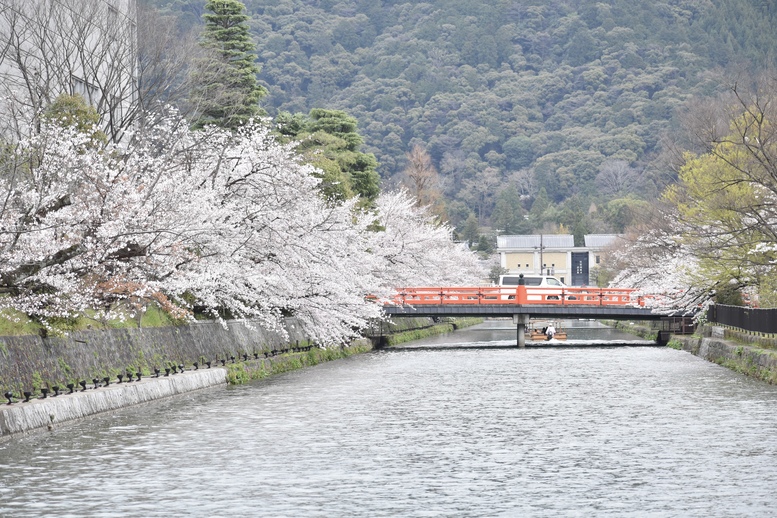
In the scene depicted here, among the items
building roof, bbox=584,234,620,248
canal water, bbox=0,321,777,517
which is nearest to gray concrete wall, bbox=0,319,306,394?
canal water, bbox=0,321,777,517

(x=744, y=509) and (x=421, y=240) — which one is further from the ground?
(x=421, y=240)

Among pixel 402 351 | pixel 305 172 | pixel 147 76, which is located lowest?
pixel 402 351

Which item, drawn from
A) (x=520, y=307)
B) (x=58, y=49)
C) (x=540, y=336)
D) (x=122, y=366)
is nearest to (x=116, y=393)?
(x=122, y=366)

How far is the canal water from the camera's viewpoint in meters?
14.3

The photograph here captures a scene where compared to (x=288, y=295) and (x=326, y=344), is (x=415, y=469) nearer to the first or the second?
(x=288, y=295)

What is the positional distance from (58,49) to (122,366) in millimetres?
16868

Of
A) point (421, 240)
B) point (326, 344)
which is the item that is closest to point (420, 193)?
point (421, 240)

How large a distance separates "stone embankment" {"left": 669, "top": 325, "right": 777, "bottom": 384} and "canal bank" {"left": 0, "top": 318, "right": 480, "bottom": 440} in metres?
14.2

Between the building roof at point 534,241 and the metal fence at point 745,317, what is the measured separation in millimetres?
119674

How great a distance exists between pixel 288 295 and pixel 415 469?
2165 cm

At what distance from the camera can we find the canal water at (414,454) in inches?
563

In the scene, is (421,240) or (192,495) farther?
(421,240)

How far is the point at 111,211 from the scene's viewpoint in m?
25.9

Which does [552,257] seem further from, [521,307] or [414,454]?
[414,454]
